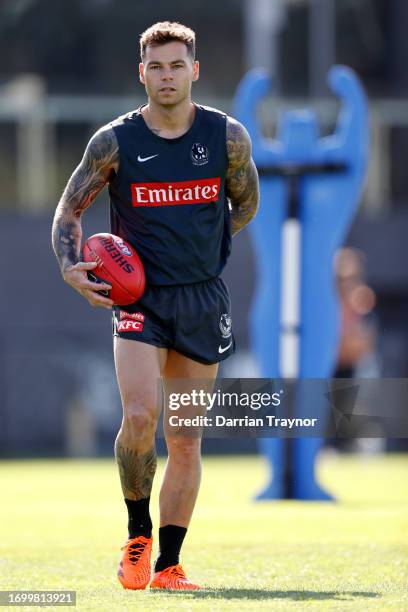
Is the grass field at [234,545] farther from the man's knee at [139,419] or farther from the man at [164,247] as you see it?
the man's knee at [139,419]

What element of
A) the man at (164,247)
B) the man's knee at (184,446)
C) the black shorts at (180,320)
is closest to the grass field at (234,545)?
the man at (164,247)

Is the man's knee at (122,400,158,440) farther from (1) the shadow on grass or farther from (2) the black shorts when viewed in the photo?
(1) the shadow on grass

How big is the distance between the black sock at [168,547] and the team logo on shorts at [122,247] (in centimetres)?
118

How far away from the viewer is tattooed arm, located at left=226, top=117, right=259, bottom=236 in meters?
6.17

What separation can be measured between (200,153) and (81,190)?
0.54 m

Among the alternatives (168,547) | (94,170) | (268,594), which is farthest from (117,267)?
(268,594)

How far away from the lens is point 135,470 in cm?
593

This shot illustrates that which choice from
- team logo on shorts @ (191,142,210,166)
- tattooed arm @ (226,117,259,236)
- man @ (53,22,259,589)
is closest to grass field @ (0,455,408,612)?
man @ (53,22,259,589)

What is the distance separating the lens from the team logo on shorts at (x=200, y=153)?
6.11 meters

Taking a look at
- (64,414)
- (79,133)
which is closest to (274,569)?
(64,414)

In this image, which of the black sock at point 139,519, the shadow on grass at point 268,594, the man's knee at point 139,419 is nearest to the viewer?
the shadow on grass at point 268,594

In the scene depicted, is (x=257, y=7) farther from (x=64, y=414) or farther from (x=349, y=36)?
(x=64, y=414)

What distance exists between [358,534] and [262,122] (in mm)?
13290

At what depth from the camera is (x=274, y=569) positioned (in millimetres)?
6492
